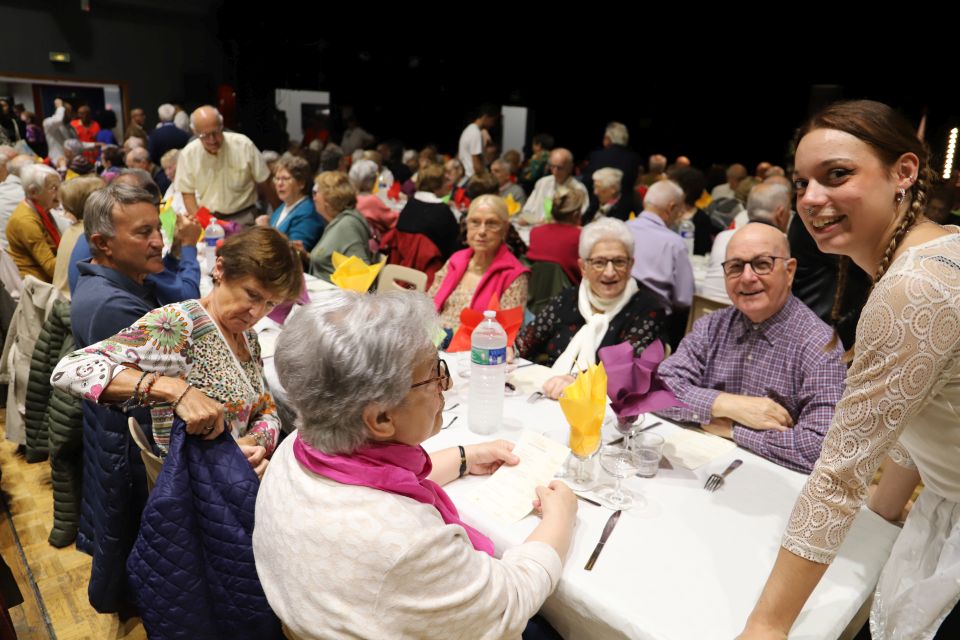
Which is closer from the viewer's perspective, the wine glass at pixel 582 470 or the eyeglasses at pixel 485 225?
the wine glass at pixel 582 470

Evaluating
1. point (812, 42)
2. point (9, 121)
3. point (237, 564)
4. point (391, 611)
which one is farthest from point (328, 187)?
point (812, 42)

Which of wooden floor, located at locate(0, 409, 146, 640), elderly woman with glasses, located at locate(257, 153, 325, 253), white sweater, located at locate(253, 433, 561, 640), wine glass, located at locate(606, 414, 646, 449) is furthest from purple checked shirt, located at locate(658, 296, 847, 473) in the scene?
elderly woman with glasses, located at locate(257, 153, 325, 253)

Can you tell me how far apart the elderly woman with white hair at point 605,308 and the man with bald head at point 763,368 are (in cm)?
40

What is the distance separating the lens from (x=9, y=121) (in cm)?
886

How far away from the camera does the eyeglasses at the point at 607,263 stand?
262 centimetres

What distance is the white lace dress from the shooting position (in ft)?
3.20

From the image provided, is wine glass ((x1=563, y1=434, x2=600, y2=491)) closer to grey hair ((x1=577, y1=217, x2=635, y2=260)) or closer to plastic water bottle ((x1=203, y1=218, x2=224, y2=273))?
grey hair ((x1=577, y1=217, x2=635, y2=260))

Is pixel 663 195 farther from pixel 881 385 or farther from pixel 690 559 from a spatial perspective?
pixel 881 385

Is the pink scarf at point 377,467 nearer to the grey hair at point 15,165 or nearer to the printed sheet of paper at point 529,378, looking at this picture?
the printed sheet of paper at point 529,378

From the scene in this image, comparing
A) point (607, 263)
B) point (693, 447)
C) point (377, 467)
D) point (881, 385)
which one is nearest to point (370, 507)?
point (377, 467)

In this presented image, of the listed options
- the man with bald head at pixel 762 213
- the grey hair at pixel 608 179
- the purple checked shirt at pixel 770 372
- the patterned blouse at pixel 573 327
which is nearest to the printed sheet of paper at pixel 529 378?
the patterned blouse at pixel 573 327

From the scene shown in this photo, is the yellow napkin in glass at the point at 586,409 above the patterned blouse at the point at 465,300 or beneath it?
above

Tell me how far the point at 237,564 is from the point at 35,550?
1830 millimetres

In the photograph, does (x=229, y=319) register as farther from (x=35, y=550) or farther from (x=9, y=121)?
(x=9, y=121)
